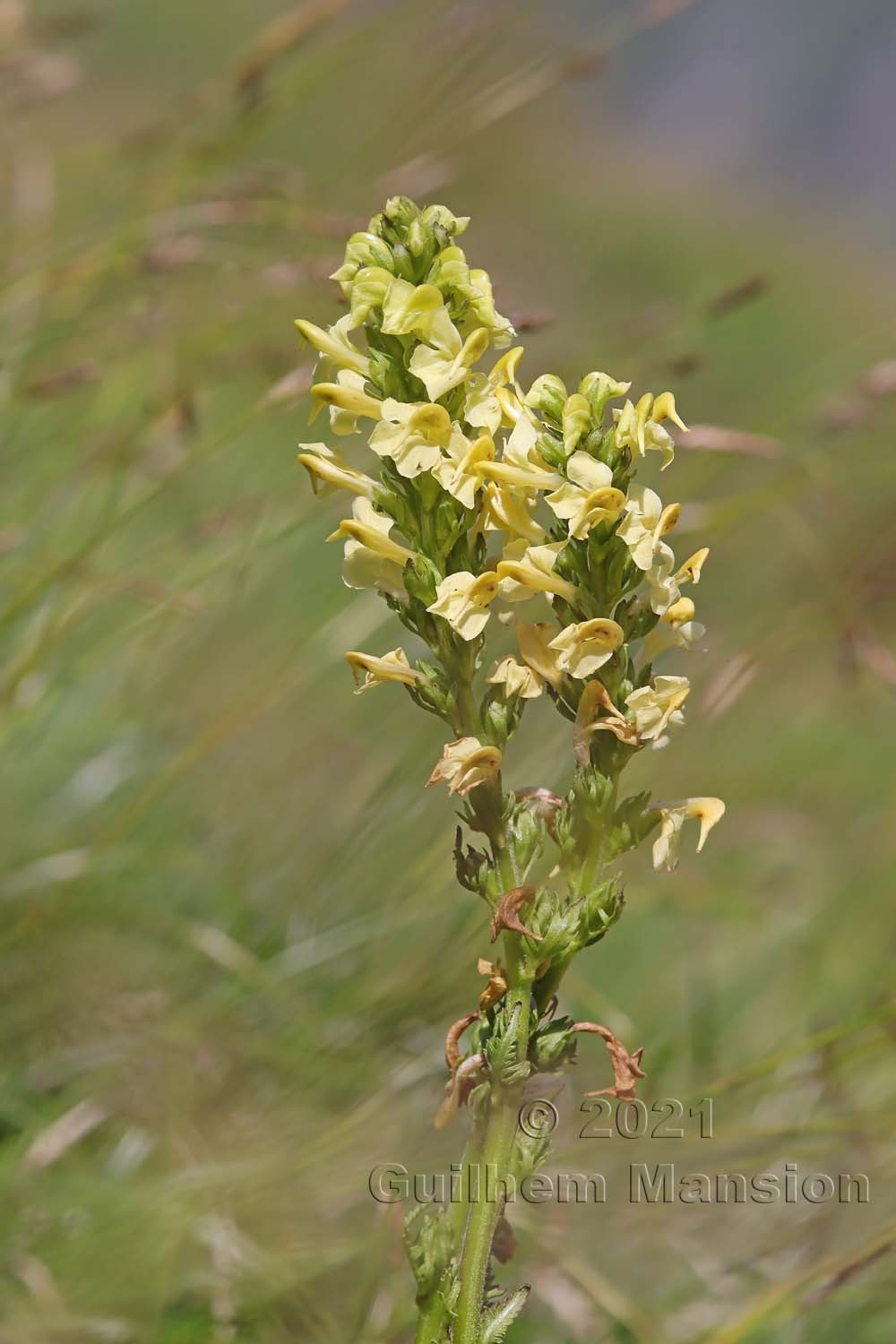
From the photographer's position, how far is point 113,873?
1.87 metres

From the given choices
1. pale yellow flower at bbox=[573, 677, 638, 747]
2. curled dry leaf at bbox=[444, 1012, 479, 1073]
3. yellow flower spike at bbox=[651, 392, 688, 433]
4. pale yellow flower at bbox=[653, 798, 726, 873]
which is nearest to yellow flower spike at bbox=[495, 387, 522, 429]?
yellow flower spike at bbox=[651, 392, 688, 433]

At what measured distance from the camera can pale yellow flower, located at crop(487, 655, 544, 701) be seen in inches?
38.6

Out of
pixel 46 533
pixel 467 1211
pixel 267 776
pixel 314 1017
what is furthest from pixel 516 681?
pixel 46 533

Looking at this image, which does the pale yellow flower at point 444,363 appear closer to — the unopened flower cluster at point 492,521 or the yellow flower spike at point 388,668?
the unopened flower cluster at point 492,521

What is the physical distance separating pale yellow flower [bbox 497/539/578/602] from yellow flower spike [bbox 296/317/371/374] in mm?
199

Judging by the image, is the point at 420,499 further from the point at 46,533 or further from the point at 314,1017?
the point at 46,533

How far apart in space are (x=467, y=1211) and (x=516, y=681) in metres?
0.41

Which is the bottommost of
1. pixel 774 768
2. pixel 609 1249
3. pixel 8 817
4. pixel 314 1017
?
pixel 609 1249

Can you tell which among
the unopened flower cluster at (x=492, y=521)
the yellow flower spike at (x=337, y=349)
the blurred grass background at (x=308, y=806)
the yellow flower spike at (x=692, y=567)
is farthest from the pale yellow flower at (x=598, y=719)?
the blurred grass background at (x=308, y=806)

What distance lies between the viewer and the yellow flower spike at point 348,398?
1004mm

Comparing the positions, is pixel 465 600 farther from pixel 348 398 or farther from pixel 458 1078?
pixel 458 1078

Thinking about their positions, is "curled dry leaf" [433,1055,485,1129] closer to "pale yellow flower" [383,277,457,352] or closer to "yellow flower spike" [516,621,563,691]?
"yellow flower spike" [516,621,563,691]

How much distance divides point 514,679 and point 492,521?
124mm

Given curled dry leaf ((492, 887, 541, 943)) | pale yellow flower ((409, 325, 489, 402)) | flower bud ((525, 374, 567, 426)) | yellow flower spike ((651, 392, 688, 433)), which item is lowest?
curled dry leaf ((492, 887, 541, 943))
